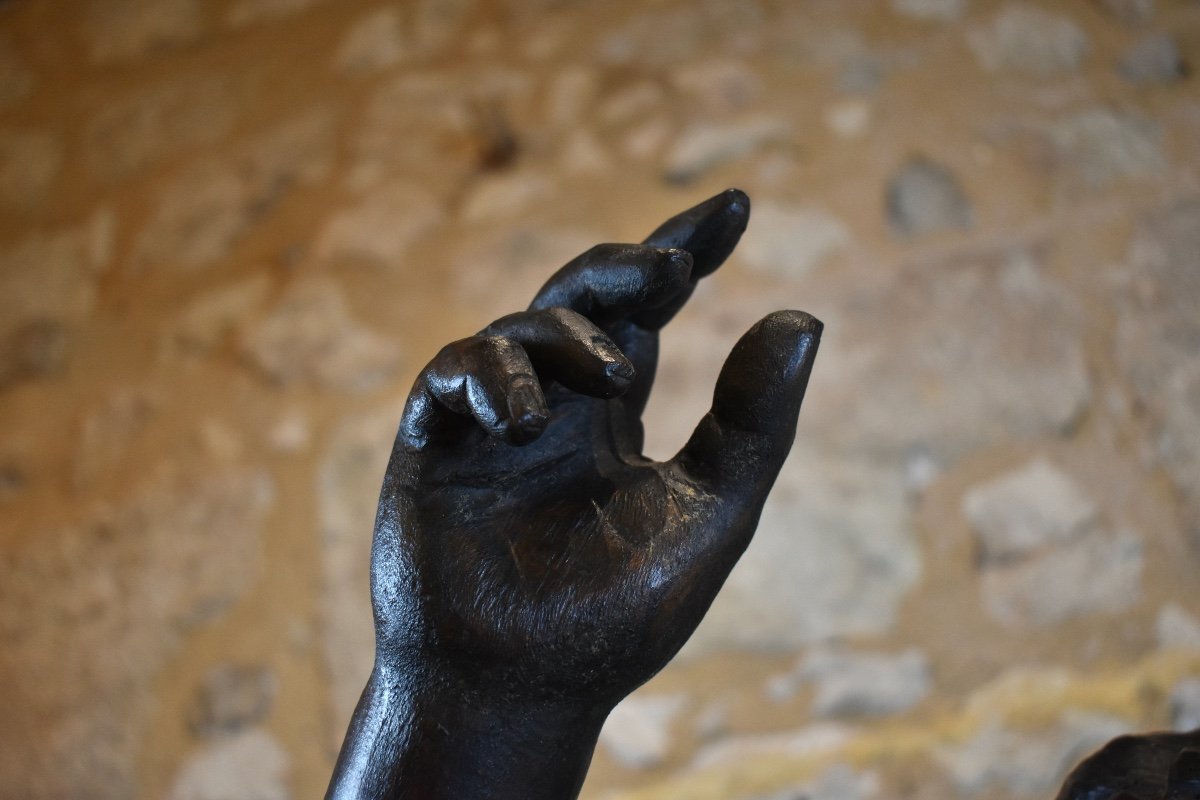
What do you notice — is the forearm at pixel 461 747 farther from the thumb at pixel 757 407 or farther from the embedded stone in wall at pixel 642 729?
the embedded stone in wall at pixel 642 729

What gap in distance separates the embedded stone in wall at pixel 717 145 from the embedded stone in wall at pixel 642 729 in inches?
27.2

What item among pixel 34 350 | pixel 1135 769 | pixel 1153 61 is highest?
pixel 34 350

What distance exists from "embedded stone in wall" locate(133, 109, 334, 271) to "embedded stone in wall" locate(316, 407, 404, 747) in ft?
1.31

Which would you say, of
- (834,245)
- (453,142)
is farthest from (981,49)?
(453,142)

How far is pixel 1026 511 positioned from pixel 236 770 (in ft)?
3.46

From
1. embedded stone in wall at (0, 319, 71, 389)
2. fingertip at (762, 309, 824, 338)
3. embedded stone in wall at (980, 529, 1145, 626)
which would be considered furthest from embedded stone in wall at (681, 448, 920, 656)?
embedded stone in wall at (0, 319, 71, 389)

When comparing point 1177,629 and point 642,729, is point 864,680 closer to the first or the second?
point 642,729

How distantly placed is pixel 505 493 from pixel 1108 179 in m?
1.12

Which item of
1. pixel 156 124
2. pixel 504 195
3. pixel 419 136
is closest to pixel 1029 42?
pixel 504 195

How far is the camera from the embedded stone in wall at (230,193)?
5.26ft

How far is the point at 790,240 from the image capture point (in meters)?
1.41

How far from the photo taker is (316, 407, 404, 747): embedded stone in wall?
53.2 inches

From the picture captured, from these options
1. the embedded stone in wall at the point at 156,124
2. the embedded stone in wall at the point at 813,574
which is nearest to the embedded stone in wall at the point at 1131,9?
the embedded stone in wall at the point at 813,574

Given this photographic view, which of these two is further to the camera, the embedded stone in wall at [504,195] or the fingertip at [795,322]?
the embedded stone in wall at [504,195]
